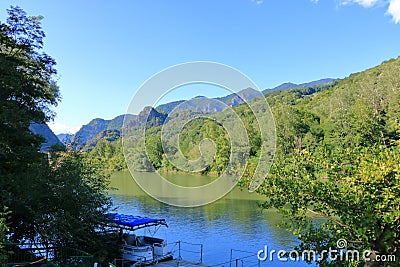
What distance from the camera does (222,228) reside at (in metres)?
22.5

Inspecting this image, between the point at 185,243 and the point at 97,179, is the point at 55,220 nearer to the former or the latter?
the point at 97,179

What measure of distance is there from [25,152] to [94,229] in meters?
3.59

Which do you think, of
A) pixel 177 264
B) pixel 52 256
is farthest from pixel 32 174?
pixel 177 264

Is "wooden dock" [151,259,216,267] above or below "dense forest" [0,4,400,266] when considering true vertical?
below

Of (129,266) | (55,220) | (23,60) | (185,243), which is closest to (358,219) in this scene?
(55,220)

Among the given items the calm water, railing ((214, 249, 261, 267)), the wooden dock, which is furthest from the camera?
the calm water

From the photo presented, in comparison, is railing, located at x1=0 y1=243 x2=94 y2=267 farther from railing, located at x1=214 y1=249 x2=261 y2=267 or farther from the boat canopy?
railing, located at x1=214 y1=249 x2=261 y2=267

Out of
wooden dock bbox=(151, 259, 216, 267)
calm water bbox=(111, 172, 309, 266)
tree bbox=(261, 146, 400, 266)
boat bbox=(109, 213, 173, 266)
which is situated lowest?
calm water bbox=(111, 172, 309, 266)

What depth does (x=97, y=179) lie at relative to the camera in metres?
15.2

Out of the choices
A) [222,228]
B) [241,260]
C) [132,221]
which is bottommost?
[241,260]

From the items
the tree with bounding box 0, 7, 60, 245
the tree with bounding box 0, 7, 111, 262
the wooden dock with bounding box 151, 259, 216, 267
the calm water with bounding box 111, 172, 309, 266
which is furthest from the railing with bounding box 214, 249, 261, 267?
the tree with bounding box 0, 7, 60, 245

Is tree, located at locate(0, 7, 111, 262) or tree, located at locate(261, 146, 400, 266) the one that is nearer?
tree, located at locate(261, 146, 400, 266)

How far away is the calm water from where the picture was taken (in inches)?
695

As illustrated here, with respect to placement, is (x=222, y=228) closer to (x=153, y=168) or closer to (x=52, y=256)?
(x=153, y=168)
